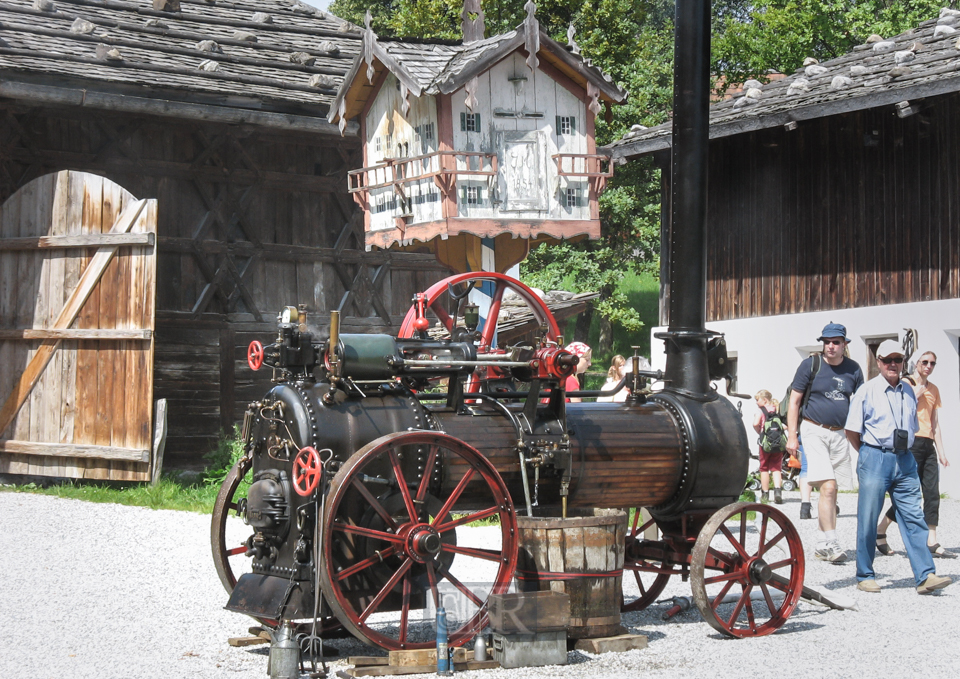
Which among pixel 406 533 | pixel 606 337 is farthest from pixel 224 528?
pixel 606 337

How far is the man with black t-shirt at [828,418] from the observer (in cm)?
946

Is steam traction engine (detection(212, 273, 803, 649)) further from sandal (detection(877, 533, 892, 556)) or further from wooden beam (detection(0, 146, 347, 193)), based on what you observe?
wooden beam (detection(0, 146, 347, 193))

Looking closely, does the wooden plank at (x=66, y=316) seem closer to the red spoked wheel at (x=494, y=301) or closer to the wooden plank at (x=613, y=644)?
the red spoked wheel at (x=494, y=301)

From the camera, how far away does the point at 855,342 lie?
50.9ft

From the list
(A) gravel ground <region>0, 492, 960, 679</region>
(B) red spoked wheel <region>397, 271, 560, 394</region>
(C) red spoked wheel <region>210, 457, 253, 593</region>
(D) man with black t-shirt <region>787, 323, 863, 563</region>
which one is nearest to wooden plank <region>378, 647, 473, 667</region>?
(A) gravel ground <region>0, 492, 960, 679</region>

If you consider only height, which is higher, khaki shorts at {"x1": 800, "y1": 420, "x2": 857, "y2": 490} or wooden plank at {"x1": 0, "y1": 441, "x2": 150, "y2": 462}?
khaki shorts at {"x1": 800, "y1": 420, "x2": 857, "y2": 490}

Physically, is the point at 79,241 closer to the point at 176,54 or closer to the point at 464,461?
the point at 176,54

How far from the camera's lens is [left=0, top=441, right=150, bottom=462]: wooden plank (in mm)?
11969

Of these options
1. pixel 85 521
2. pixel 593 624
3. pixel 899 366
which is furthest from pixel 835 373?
pixel 85 521

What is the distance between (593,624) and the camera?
6.63m

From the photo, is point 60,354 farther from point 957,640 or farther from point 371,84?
point 957,640

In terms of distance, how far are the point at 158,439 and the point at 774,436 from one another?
7147mm

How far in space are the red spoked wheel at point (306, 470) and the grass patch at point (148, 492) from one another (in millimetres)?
5252

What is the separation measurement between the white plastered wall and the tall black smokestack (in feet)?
18.1
